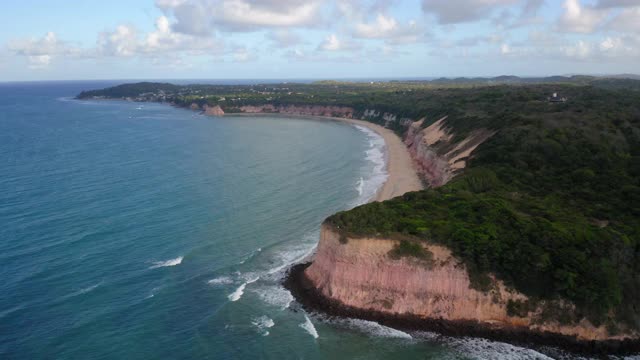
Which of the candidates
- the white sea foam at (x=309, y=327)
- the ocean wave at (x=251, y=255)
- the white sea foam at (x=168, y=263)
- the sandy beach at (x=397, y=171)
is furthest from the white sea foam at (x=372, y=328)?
the sandy beach at (x=397, y=171)

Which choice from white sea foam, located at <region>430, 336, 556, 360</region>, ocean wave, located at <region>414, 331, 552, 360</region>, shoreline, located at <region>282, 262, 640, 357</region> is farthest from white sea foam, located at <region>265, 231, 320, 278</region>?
white sea foam, located at <region>430, 336, 556, 360</region>

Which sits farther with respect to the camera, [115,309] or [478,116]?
[478,116]

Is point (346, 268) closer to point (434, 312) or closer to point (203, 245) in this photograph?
point (434, 312)

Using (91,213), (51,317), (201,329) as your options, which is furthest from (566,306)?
(91,213)

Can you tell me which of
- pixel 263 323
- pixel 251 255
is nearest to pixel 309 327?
pixel 263 323

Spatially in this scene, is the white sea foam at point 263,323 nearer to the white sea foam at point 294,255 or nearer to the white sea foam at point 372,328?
the white sea foam at point 372,328
